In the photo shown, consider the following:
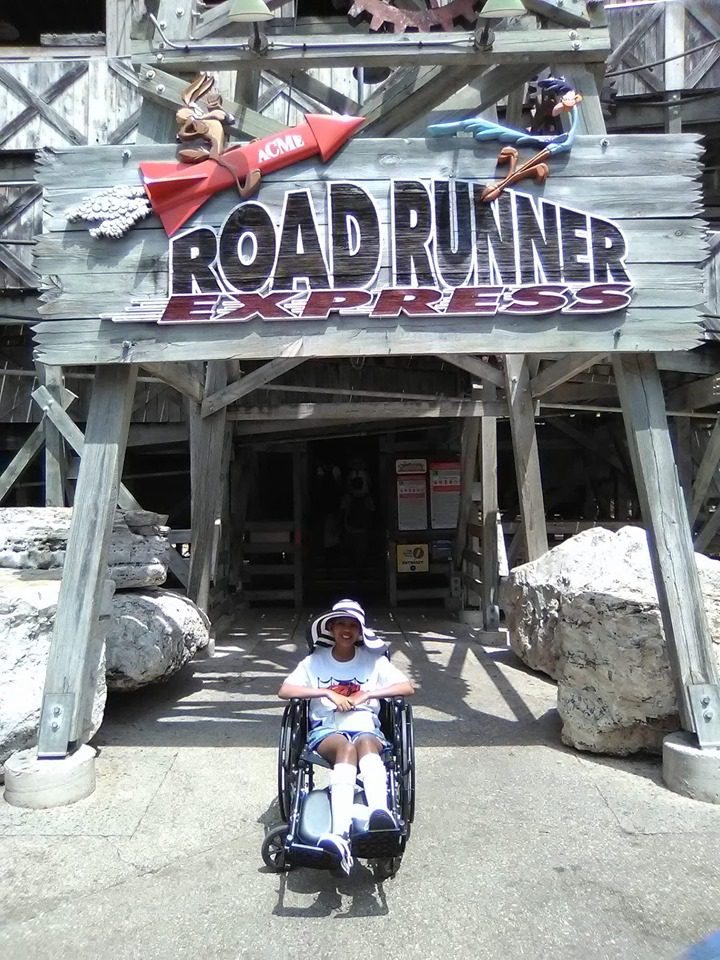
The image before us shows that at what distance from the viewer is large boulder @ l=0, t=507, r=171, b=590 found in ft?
16.0

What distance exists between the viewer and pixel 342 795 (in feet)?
9.00

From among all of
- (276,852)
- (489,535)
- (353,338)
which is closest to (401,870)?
(276,852)

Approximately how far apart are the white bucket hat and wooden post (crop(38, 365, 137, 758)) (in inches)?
52.5

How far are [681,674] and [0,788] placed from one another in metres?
3.67

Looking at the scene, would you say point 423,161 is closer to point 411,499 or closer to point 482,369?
point 482,369

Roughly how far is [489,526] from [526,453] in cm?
146

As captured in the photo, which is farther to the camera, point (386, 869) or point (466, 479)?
point (466, 479)

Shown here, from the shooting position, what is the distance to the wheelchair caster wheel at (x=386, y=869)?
286 centimetres

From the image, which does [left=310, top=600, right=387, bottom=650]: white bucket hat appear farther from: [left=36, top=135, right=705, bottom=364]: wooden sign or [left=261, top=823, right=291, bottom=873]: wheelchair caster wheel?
→ [left=36, top=135, right=705, bottom=364]: wooden sign

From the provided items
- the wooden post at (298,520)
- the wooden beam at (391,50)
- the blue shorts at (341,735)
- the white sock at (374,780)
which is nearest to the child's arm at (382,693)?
the blue shorts at (341,735)

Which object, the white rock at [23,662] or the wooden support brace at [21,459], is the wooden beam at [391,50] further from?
the wooden support brace at [21,459]

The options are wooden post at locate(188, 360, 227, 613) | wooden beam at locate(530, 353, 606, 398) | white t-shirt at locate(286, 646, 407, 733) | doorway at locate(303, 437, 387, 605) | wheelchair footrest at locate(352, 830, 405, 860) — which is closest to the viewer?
wheelchair footrest at locate(352, 830, 405, 860)

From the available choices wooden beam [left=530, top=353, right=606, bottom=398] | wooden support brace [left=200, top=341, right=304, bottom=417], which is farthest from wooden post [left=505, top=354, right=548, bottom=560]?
wooden support brace [left=200, top=341, right=304, bottom=417]

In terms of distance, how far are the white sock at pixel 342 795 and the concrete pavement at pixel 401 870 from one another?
0.33 metres
